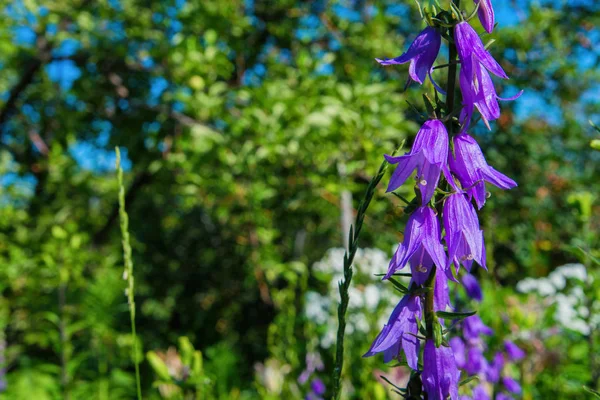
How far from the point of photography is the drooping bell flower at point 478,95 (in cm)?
74

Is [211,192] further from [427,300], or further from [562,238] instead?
[562,238]

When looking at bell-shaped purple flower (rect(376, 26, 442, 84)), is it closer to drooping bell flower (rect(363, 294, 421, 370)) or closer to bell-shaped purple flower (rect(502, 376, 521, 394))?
drooping bell flower (rect(363, 294, 421, 370))

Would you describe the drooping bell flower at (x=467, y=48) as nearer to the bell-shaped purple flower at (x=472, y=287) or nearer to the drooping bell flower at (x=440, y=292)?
the drooping bell flower at (x=440, y=292)

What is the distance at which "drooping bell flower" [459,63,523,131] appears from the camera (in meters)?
0.74

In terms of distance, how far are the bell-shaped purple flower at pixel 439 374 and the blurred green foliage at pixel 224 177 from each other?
0.95m

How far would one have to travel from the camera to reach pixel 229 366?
162 inches

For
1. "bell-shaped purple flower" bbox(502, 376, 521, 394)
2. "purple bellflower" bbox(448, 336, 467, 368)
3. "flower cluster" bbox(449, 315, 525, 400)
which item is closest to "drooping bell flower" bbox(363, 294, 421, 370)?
"flower cluster" bbox(449, 315, 525, 400)

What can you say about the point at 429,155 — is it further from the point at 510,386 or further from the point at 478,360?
the point at 510,386

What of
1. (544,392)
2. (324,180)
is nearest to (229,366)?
(324,180)

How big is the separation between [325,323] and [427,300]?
2606 millimetres

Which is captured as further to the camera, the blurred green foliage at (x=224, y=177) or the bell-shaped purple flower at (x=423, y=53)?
the blurred green foliage at (x=224, y=177)

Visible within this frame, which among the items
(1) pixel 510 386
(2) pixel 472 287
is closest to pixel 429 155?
(2) pixel 472 287

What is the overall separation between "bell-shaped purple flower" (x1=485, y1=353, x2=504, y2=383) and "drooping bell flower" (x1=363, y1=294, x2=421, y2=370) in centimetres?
106

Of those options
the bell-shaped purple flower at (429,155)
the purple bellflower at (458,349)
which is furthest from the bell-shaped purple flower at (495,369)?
the bell-shaped purple flower at (429,155)
